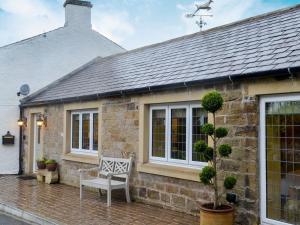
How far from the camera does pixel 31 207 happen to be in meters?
8.57

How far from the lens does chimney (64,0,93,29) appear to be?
16.6m

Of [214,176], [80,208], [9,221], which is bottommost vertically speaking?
[9,221]

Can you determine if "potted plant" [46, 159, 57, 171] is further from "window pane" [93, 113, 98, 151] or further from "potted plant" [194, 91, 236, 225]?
"potted plant" [194, 91, 236, 225]

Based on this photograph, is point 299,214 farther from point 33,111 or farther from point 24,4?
point 24,4

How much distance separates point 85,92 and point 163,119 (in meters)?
3.67

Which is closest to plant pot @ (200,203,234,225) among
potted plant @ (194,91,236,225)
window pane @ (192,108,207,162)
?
potted plant @ (194,91,236,225)

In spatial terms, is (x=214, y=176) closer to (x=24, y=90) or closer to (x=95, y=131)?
(x=95, y=131)

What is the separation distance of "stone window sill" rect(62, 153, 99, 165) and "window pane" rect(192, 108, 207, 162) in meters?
Answer: 3.75

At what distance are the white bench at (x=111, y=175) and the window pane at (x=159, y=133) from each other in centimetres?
80

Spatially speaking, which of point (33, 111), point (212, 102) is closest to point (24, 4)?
point (33, 111)

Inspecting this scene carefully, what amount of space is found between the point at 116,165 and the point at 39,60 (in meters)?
7.94

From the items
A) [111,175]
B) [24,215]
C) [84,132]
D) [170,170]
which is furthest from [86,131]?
[170,170]

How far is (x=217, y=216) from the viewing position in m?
5.97

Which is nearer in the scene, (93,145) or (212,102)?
(212,102)
